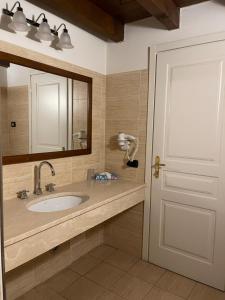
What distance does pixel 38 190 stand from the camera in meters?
1.72

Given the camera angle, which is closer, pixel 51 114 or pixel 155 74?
pixel 51 114

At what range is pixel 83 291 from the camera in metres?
1.80

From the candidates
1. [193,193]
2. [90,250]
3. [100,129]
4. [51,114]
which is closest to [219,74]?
[193,193]

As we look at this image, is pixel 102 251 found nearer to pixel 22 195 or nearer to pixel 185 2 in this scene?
pixel 22 195

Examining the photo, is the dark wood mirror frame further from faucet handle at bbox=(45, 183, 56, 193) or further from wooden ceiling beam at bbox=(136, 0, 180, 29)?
wooden ceiling beam at bbox=(136, 0, 180, 29)

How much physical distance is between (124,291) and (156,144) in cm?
124

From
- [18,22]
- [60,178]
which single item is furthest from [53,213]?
[18,22]

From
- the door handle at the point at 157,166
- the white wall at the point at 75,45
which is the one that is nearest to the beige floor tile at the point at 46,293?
the door handle at the point at 157,166

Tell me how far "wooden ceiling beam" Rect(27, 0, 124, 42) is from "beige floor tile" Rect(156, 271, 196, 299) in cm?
222

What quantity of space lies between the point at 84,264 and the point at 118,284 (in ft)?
1.37

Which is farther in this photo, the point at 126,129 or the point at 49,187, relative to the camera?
the point at 126,129

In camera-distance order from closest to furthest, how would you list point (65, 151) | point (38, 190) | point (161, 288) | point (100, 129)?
point (38, 190) → point (161, 288) → point (65, 151) → point (100, 129)

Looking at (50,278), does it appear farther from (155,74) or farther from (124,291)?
(155,74)

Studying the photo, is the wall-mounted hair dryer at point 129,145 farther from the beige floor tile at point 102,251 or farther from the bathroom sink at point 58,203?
the beige floor tile at point 102,251
